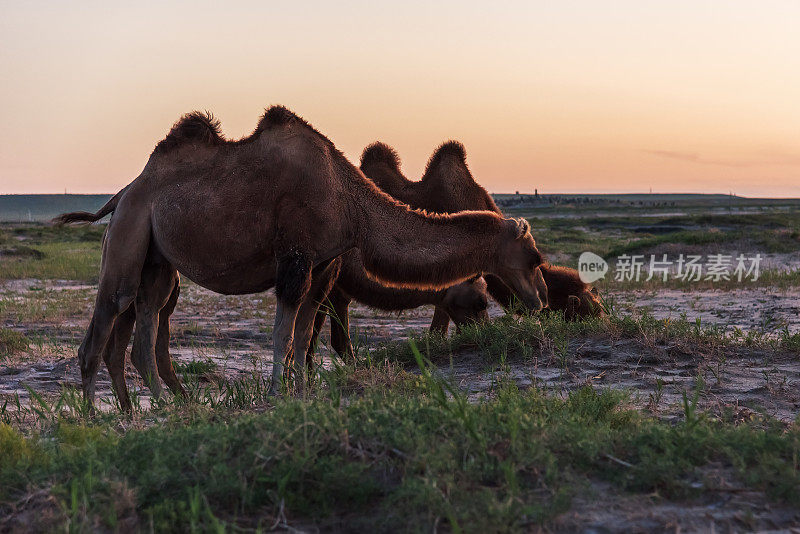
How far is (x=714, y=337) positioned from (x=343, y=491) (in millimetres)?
4643

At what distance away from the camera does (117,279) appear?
642 cm

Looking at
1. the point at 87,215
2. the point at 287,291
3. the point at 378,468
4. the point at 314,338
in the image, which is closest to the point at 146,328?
the point at 87,215

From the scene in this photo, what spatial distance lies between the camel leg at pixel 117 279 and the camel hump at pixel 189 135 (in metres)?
0.64

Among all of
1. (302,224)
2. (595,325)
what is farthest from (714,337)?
(302,224)

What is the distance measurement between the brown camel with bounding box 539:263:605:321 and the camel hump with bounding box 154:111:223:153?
156 inches

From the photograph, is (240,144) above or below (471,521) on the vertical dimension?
above

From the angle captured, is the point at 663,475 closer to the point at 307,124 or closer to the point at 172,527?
the point at 172,527

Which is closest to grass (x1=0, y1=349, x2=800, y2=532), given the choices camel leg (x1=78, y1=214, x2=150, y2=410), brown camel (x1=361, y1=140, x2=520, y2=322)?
camel leg (x1=78, y1=214, x2=150, y2=410)

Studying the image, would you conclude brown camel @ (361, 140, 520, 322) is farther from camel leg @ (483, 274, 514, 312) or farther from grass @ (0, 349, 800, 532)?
grass @ (0, 349, 800, 532)

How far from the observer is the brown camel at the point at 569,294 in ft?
29.5

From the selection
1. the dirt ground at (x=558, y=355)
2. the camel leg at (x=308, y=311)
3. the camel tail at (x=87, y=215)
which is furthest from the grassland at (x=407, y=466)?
the camel tail at (x=87, y=215)

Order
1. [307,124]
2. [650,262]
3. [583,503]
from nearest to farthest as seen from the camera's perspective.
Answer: [583,503]
[307,124]
[650,262]

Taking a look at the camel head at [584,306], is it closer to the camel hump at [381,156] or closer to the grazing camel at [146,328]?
the camel hump at [381,156]

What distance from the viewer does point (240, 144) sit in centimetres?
659
